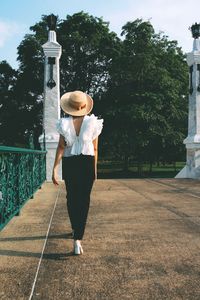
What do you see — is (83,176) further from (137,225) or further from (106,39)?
(106,39)

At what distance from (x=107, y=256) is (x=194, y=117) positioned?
11.7m

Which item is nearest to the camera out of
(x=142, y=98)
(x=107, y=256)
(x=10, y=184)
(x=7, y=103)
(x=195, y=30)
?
(x=107, y=256)

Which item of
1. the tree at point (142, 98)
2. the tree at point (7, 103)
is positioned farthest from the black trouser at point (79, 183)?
the tree at point (7, 103)

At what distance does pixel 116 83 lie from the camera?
27.9 m

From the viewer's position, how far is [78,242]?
14.2 feet

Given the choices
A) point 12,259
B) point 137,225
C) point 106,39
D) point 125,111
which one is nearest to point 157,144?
point 125,111

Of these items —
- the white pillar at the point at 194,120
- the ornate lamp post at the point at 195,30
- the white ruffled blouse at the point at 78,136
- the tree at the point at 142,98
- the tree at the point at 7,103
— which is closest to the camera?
the white ruffled blouse at the point at 78,136

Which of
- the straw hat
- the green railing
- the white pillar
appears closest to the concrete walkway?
the green railing

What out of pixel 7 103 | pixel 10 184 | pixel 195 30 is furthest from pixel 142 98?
pixel 10 184

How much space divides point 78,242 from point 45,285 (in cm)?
→ 100

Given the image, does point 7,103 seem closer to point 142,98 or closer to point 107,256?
point 142,98

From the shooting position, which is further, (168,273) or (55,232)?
(55,232)

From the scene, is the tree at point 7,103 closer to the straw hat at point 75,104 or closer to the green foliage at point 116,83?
the green foliage at point 116,83

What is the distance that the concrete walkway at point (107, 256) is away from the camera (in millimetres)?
3242
